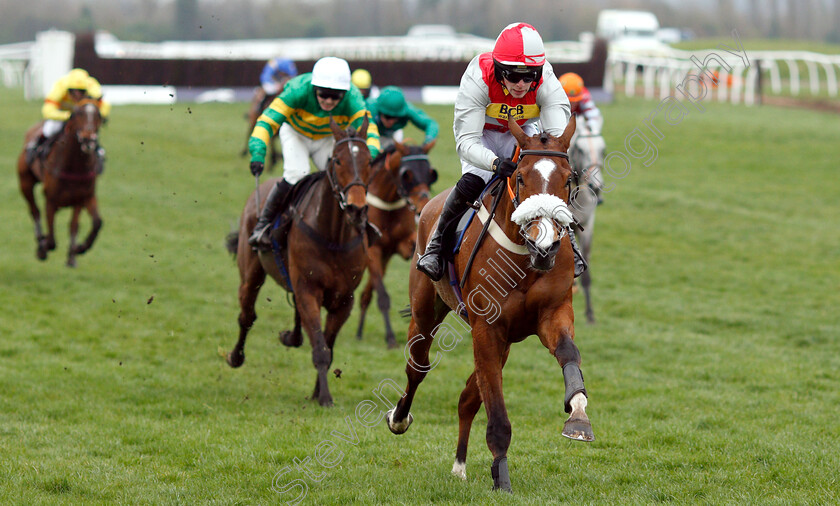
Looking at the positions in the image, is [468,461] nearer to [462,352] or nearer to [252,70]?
[462,352]

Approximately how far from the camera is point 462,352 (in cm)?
865

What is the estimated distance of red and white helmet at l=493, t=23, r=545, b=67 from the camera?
4.55 meters

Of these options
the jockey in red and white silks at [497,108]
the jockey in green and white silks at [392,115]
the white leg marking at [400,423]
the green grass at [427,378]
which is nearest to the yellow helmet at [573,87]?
the jockey in green and white silks at [392,115]

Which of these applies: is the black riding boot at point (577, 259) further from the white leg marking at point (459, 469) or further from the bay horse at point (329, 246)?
the bay horse at point (329, 246)

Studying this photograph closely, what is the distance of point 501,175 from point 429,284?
120cm

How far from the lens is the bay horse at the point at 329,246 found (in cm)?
634

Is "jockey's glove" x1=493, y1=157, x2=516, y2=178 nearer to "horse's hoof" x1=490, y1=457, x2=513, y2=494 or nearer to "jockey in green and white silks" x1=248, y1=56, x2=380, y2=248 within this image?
"horse's hoof" x1=490, y1=457, x2=513, y2=494

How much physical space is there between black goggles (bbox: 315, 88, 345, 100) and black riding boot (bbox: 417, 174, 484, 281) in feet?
6.35

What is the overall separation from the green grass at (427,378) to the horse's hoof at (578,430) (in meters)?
0.69

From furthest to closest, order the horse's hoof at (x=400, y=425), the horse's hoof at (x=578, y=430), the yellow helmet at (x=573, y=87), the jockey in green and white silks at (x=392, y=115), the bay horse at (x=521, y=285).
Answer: the yellow helmet at (x=573, y=87) → the jockey in green and white silks at (x=392, y=115) → the horse's hoof at (x=400, y=425) → the bay horse at (x=521, y=285) → the horse's hoof at (x=578, y=430)

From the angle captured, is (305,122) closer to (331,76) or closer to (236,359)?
(331,76)

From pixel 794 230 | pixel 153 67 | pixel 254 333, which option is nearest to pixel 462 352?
pixel 254 333

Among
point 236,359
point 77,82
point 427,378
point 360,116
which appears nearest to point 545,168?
point 360,116

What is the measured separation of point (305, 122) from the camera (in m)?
7.05
